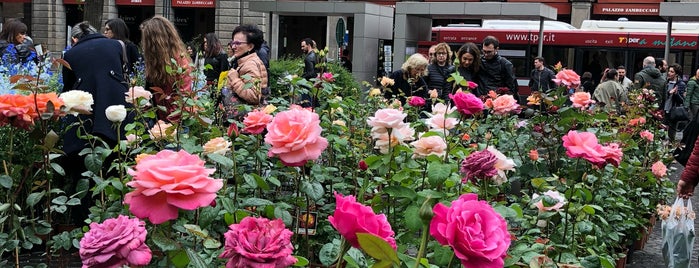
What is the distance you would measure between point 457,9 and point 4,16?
87.7ft

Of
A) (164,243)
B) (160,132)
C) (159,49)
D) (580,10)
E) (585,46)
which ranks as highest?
(580,10)

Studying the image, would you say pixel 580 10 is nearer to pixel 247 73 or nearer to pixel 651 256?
pixel 651 256

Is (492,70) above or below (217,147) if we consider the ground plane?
above

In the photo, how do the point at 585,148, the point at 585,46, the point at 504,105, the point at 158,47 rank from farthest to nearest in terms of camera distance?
the point at 585,46 → the point at 158,47 → the point at 504,105 → the point at 585,148

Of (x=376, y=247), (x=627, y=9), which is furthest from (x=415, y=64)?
(x=627, y=9)

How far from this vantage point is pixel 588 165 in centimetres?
396

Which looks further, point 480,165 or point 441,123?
point 441,123

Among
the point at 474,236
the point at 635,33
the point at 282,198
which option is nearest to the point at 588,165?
the point at 282,198

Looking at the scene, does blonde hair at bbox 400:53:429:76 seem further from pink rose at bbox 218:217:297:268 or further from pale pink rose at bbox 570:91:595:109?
pink rose at bbox 218:217:297:268

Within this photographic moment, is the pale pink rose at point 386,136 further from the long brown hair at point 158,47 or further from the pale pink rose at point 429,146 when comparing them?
the long brown hair at point 158,47

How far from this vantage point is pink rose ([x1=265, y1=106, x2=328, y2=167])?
2.08 meters

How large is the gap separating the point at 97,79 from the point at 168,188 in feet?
12.3

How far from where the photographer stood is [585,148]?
122 inches

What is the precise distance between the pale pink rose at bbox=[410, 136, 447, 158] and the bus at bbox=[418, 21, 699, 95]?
67.9 ft
